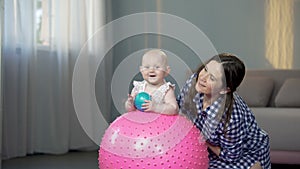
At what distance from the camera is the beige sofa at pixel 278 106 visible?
107 inches

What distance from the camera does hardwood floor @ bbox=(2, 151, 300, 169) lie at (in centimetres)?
292

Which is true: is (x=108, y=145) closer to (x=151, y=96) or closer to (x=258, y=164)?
(x=151, y=96)

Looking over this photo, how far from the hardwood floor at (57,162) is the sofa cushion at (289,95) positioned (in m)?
0.45

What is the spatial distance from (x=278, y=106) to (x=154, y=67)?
2.07m

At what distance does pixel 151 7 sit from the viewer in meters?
4.54

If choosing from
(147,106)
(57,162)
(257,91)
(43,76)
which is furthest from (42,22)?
(147,106)

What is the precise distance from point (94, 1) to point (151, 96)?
2.56m

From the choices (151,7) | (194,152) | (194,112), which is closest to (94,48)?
(151,7)

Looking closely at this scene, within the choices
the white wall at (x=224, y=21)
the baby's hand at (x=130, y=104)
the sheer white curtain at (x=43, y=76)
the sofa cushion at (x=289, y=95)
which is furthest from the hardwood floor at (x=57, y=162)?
the baby's hand at (x=130, y=104)

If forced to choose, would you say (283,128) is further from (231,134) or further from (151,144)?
(151,144)

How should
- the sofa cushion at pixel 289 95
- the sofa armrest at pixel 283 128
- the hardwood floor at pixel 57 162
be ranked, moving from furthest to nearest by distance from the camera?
the sofa cushion at pixel 289 95 → the hardwood floor at pixel 57 162 → the sofa armrest at pixel 283 128

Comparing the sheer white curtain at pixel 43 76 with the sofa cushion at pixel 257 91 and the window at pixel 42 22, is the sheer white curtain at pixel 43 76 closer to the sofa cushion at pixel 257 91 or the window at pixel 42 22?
the window at pixel 42 22

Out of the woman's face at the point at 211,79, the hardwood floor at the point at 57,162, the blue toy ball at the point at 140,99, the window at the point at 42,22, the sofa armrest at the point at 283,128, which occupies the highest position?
the window at the point at 42,22

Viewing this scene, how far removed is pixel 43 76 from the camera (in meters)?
3.54
